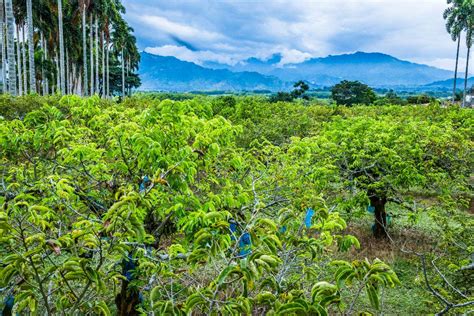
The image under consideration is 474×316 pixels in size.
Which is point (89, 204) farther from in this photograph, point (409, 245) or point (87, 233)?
point (409, 245)

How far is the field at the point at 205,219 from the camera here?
2.29 m

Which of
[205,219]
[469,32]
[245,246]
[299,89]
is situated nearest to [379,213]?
[245,246]

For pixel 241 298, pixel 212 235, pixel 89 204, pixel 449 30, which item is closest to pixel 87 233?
pixel 212 235

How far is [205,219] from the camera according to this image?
3.03 metres

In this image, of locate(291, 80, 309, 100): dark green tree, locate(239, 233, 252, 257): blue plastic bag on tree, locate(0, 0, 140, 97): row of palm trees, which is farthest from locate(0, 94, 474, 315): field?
locate(291, 80, 309, 100): dark green tree

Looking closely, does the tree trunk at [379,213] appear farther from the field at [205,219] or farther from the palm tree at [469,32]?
the palm tree at [469,32]

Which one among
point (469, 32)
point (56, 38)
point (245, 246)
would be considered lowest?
point (245, 246)

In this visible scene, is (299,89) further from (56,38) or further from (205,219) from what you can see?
(205,219)

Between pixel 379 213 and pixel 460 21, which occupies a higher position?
pixel 460 21

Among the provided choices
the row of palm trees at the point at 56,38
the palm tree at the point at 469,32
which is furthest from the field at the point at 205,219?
the palm tree at the point at 469,32

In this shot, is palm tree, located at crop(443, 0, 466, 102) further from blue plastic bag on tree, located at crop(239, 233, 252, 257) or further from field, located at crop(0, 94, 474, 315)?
blue plastic bag on tree, located at crop(239, 233, 252, 257)

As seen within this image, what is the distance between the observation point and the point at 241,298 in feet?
7.49

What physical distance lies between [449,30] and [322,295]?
4928 cm

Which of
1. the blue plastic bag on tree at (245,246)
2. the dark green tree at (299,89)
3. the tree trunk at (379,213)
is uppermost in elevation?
the dark green tree at (299,89)
